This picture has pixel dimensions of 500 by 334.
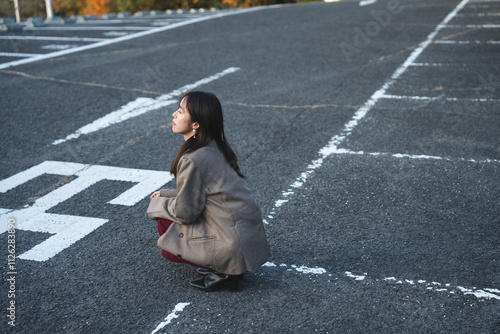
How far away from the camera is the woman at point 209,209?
10.5 feet

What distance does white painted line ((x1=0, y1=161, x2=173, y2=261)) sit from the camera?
406cm

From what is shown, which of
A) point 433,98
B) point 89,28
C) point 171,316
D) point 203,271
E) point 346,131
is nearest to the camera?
point 171,316

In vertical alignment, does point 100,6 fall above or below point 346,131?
above

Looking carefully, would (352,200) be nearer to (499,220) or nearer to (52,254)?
(499,220)

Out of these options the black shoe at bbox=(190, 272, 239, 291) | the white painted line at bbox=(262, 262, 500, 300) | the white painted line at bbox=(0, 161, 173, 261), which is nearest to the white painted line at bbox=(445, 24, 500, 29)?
the white painted line at bbox=(0, 161, 173, 261)

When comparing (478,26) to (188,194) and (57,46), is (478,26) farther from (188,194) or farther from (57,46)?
(188,194)

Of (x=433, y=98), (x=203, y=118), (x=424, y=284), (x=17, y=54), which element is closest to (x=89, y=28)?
(x=17, y=54)

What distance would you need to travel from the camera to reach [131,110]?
7320 millimetres

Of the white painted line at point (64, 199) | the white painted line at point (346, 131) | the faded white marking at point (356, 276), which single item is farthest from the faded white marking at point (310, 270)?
the white painted line at point (64, 199)

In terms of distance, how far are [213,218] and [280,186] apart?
1.77m

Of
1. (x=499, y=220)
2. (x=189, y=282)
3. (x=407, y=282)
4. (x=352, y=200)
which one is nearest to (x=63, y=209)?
(x=189, y=282)

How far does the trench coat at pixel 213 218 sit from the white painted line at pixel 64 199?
1.17m

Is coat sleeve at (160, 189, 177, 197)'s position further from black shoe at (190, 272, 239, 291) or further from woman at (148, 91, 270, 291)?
black shoe at (190, 272, 239, 291)

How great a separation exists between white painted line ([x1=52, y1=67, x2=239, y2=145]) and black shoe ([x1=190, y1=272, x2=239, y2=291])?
346cm
